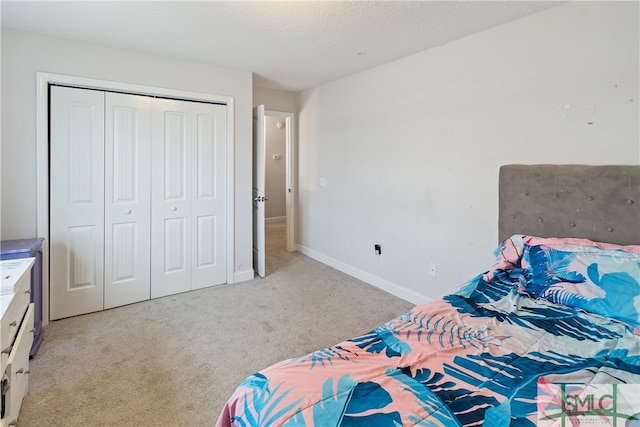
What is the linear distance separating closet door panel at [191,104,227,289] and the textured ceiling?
0.61 meters

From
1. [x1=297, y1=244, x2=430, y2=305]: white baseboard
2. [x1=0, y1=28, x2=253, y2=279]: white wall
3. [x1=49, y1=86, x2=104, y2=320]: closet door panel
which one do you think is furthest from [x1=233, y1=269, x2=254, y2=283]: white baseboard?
[x1=0, y1=28, x2=253, y2=279]: white wall

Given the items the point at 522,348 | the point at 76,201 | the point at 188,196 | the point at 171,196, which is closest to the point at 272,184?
the point at 188,196

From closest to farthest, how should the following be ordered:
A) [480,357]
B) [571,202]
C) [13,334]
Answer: [480,357] → [13,334] → [571,202]

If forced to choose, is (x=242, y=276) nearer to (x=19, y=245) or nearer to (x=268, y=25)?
(x=19, y=245)

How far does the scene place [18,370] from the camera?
1.56 metres

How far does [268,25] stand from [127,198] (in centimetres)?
203

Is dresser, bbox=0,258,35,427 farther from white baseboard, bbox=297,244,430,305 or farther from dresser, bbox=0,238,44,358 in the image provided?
white baseboard, bbox=297,244,430,305

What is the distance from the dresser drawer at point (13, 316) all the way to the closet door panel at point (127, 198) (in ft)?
4.24

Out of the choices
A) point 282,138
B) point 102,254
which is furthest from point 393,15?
point 282,138

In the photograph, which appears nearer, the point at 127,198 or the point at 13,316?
the point at 13,316

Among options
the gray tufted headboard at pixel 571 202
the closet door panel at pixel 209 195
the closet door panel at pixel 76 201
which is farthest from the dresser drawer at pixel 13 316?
the gray tufted headboard at pixel 571 202

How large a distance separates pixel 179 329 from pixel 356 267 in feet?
6.95

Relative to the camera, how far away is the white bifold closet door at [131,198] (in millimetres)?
2834

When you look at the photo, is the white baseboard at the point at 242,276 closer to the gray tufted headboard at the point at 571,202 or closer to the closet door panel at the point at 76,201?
the closet door panel at the point at 76,201
